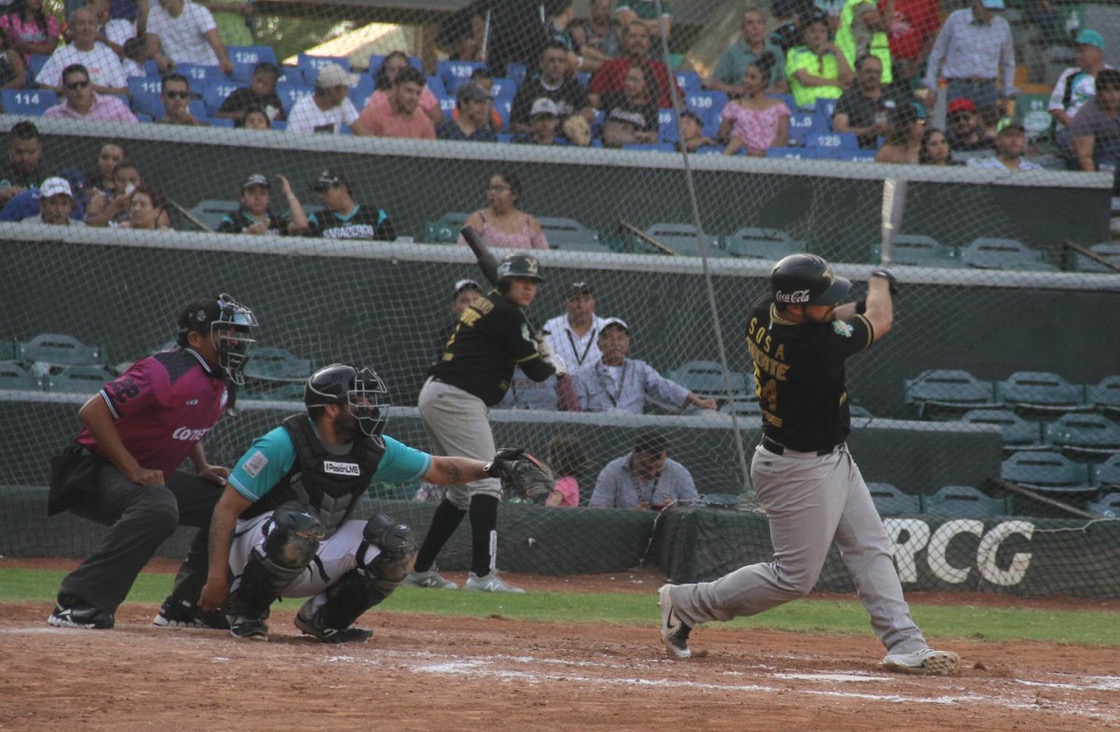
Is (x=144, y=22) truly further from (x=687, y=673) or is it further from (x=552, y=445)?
(x=687, y=673)

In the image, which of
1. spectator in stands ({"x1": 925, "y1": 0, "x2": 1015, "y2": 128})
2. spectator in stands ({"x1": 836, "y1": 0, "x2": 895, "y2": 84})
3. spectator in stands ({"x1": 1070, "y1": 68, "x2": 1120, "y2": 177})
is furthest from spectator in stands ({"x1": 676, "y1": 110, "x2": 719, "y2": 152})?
spectator in stands ({"x1": 1070, "y1": 68, "x2": 1120, "y2": 177})

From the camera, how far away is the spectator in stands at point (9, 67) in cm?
1357

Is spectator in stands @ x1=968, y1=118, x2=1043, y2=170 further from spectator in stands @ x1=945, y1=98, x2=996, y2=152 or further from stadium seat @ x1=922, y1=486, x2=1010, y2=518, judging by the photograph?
stadium seat @ x1=922, y1=486, x2=1010, y2=518

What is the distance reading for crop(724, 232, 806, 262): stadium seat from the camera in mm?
13352

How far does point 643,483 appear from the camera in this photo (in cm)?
1093

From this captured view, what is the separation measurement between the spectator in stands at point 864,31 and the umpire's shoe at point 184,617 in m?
11.0

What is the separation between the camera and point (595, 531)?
10516mm

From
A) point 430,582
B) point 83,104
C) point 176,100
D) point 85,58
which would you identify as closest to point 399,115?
Result: point 176,100

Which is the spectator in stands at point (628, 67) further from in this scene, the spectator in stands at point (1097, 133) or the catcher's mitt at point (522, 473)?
the catcher's mitt at point (522, 473)

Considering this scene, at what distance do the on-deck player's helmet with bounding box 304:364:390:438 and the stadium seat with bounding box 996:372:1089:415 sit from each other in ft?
27.8

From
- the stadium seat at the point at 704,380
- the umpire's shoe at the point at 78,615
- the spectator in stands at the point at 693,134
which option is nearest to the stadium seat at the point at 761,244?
the spectator in stands at the point at 693,134

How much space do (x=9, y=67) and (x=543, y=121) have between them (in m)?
4.99

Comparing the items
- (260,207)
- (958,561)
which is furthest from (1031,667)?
(260,207)

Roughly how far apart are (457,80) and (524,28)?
93 centimetres
